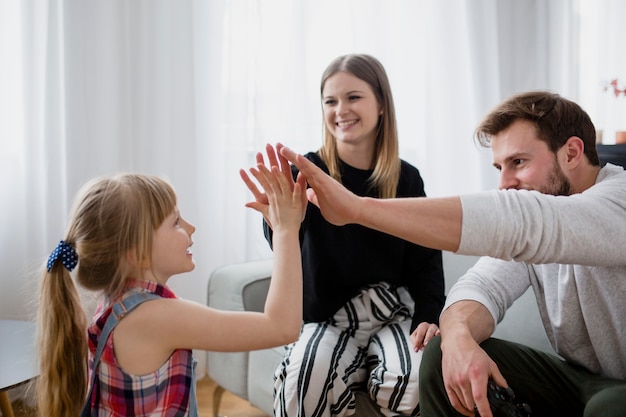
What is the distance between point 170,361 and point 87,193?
0.33m

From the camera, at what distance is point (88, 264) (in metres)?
1.12

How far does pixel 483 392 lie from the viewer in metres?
1.19

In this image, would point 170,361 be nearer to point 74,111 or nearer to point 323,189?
point 323,189

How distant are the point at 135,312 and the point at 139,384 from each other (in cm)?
12

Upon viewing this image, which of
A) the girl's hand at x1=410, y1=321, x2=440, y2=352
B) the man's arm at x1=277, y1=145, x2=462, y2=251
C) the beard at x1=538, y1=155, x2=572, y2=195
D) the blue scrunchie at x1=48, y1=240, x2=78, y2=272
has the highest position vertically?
the beard at x1=538, y1=155, x2=572, y2=195

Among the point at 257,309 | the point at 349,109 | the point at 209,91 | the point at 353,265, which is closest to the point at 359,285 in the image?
the point at 353,265

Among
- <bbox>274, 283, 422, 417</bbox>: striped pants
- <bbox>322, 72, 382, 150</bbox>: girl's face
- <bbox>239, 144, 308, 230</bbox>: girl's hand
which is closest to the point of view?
<bbox>239, 144, 308, 230</bbox>: girl's hand

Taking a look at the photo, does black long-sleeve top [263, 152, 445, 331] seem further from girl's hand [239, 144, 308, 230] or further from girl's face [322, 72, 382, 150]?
girl's hand [239, 144, 308, 230]

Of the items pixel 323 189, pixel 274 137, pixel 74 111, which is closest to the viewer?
pixel 323 189

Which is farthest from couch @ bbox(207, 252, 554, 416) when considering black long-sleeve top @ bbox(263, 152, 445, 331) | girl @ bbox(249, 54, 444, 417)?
black long-sleeve top @ bbox(263, 152, 445, 331)

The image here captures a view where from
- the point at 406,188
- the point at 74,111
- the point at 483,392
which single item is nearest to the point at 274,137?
the point at 74,111

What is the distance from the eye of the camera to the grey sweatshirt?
1069 millimetres

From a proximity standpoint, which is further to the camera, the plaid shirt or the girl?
the girl

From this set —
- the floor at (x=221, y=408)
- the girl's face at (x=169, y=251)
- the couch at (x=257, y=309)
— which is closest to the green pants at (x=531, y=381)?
the couch at (x=257, y=309)
